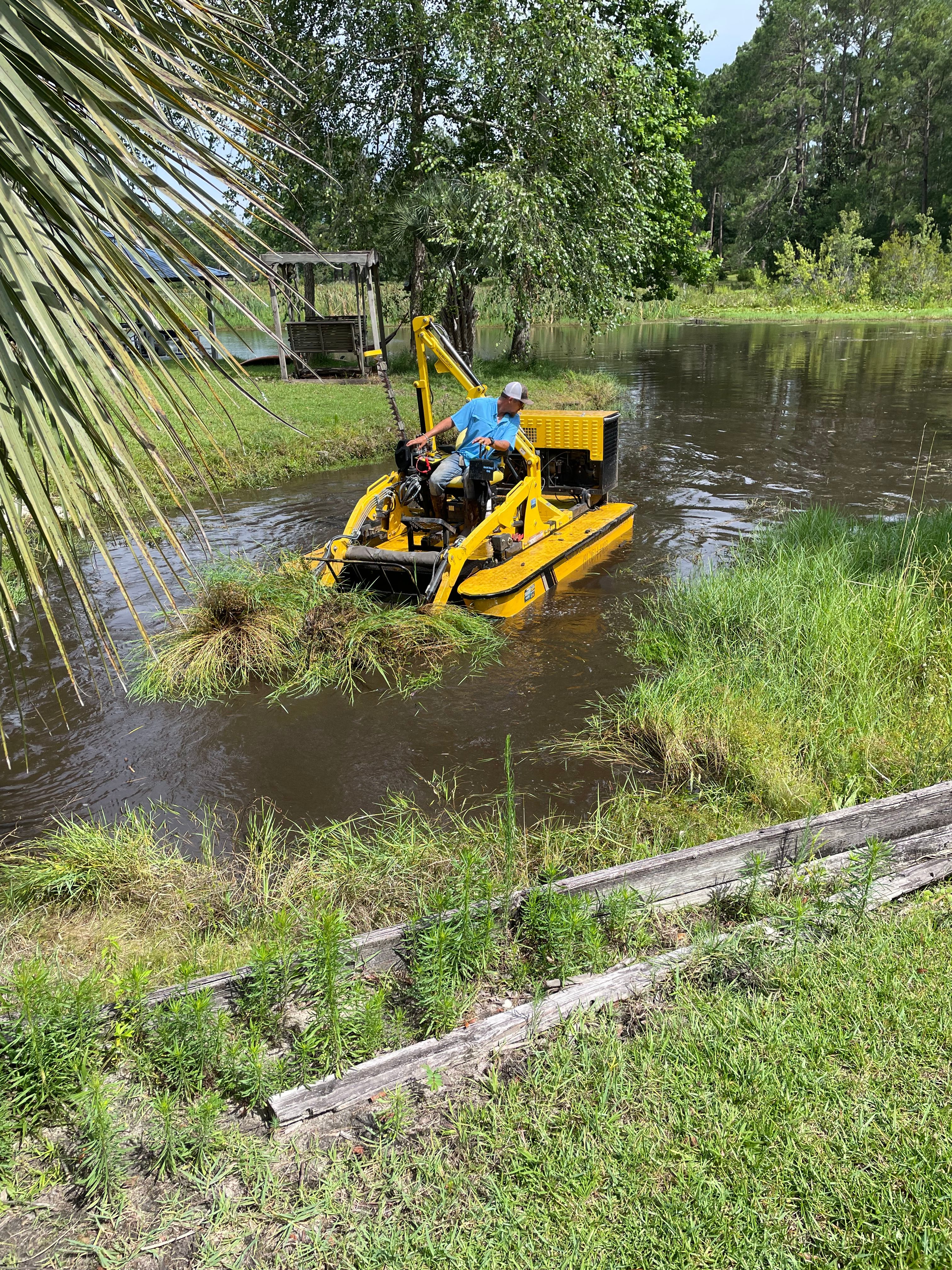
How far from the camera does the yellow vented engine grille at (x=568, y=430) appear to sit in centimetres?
923

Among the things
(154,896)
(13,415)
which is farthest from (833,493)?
(13,415)

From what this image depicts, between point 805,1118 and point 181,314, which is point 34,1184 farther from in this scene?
point 181,314

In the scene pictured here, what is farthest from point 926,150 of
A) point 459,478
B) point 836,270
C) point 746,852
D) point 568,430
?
point 746,852

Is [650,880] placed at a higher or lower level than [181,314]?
lower

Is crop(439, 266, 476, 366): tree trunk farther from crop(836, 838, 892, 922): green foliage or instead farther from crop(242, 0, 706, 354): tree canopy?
crop(836, 838, 892, 922): green foliage

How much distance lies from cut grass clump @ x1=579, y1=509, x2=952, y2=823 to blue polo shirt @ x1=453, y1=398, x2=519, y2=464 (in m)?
1.94

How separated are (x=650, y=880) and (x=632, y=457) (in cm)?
1154

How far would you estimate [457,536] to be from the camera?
7395mm

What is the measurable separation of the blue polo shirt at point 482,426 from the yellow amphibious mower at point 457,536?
199 mm

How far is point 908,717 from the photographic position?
4559 millimetres

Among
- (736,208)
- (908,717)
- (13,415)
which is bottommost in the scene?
(908,717)

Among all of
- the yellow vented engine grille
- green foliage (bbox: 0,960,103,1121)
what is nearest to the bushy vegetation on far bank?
the yellow vented engine grille

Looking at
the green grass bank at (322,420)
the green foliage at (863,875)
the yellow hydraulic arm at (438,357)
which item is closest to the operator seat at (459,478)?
the yellow hydraulic arm at (438,357)

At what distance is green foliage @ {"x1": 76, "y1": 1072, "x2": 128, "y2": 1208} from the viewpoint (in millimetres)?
2137
